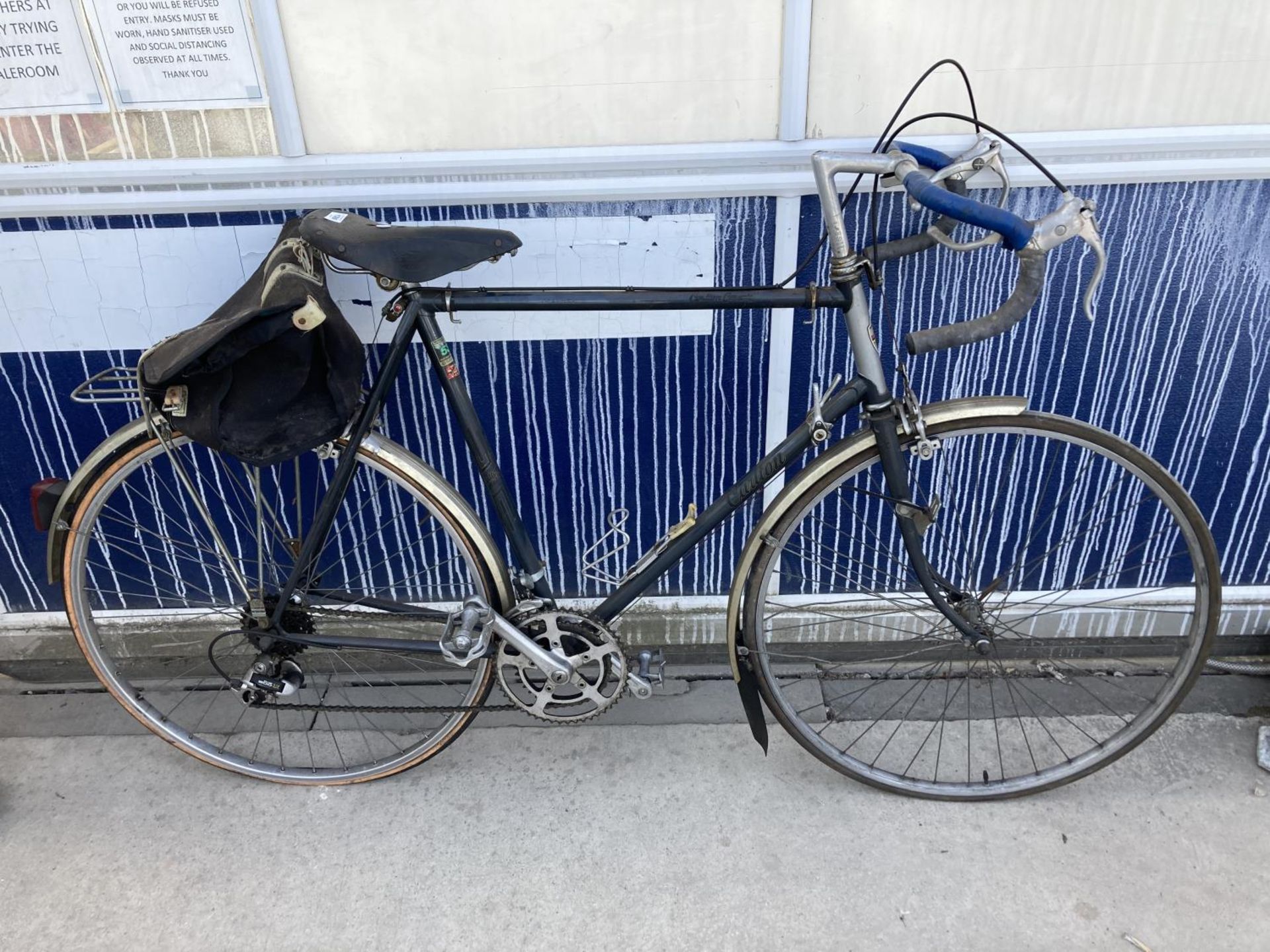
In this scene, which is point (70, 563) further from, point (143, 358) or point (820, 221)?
point (820, 221)

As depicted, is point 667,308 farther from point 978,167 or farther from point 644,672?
point 644,672

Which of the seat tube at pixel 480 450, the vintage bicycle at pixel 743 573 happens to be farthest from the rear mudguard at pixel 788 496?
the seat tube at pixel 480 450

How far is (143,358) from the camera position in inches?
78.4

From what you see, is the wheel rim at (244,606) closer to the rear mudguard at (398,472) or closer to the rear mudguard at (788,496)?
the rear mudguard at (398,472)

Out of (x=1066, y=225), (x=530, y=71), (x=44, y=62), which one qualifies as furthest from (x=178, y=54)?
(x=1066, y=225)

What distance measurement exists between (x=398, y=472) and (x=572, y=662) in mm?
660

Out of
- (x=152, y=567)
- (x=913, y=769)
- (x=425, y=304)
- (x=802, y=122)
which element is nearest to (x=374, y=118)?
(x=425, y=304)

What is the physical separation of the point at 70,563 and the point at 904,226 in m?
2.39

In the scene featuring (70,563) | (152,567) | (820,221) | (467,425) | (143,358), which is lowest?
(152,567)

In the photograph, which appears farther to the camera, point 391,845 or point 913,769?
point 913,769

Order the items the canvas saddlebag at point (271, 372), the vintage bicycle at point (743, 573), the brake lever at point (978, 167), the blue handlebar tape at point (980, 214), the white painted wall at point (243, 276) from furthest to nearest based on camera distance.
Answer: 1. the white painted wall at point (243, 276)
2. the vintage bicycle at point (743, 573)
3. the canvas saddlebag at point (271, 372)
4. the brake lever at point (978, 167)
5. the blue handlebar tape at point (980, 214)

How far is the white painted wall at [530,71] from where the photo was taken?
2141 millimetres

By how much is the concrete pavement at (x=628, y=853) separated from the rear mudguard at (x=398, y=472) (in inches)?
25.5

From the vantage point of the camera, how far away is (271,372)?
201 centimetres
